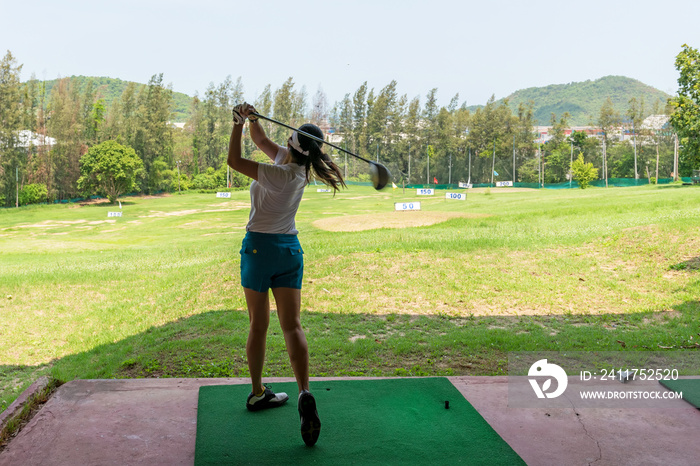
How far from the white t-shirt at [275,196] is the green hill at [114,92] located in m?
16.0

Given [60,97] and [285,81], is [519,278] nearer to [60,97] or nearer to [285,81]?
[285,81]

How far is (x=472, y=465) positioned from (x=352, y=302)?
355 centimetres

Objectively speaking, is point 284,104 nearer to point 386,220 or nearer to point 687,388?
point 386,220

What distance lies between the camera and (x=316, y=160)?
2176 mm

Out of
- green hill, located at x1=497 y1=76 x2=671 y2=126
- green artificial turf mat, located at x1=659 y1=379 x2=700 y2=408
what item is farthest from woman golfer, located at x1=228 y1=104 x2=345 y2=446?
green hill, located at x1=497 y1=76 x2=671 y2=126

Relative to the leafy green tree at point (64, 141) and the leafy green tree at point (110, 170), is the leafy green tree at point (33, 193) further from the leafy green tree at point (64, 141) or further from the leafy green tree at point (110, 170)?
the leafy green tree at point (110, 170)

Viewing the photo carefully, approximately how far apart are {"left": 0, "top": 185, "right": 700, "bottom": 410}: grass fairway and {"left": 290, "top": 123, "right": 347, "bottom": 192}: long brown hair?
1.61 m

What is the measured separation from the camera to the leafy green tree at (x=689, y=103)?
24.3 ft

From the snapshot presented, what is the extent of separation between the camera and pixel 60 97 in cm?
1534

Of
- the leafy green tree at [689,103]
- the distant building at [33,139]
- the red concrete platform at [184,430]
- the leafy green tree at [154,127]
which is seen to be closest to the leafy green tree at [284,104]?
the leafy green tree at [154,127]

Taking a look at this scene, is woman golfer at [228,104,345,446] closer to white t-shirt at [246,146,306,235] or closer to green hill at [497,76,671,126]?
white t-shirt at [246,146,306,235]

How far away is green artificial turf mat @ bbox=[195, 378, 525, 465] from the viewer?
75.5 inches

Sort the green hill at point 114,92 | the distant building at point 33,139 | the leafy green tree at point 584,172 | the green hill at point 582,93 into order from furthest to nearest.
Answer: the green hill at point 582,93 < the leafy green tree at point 584,172 < the green hill at point 114,92 < the distant building at point 33,139

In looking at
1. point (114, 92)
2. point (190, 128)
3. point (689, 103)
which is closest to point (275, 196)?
point (689, 103)
